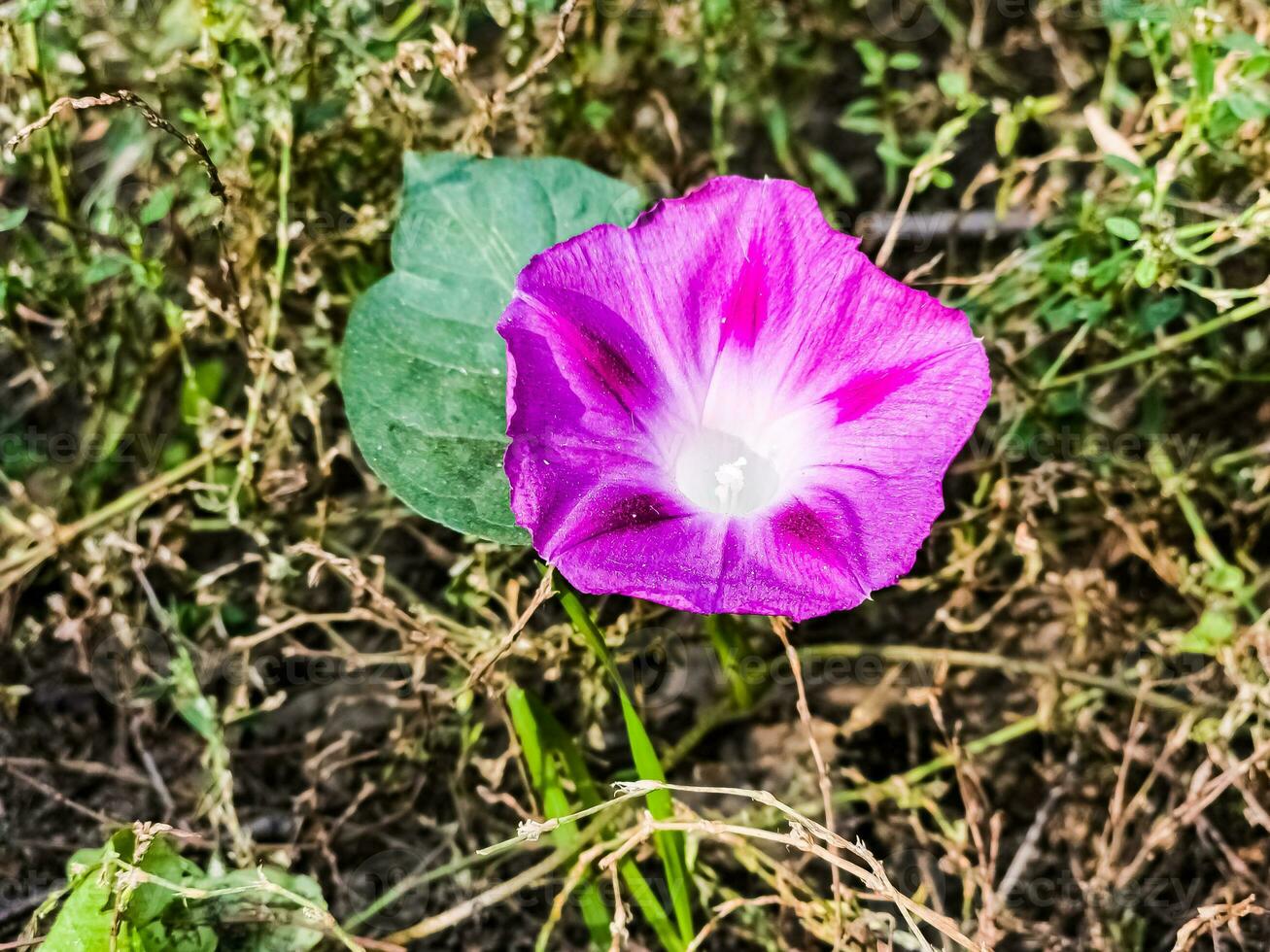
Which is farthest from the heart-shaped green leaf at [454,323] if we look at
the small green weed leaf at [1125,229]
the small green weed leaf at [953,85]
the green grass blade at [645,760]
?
the small green weed leaf at [1125,229]

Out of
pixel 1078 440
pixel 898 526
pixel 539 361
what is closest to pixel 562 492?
pixel 539 361

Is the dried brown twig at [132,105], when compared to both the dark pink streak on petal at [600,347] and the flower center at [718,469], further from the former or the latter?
the flower center at [718,469]

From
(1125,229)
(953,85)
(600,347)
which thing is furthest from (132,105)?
(1125,229)

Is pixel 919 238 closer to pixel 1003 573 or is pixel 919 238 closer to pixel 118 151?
pixel 1003 573

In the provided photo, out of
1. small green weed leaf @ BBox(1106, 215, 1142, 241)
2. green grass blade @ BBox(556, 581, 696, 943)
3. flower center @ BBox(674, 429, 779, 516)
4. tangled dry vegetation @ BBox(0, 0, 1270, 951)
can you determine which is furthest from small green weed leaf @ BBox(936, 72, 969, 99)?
green grass blade @ BBox(556, 581, 696, 943)

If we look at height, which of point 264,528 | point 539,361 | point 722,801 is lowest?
point 722,801

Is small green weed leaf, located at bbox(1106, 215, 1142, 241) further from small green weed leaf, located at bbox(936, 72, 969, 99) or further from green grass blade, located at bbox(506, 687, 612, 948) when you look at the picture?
green grass blade, located at bbox(506, 687, 612, 948)

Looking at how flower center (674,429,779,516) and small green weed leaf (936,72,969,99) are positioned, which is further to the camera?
small green weed leaf (936,72,969,99)
